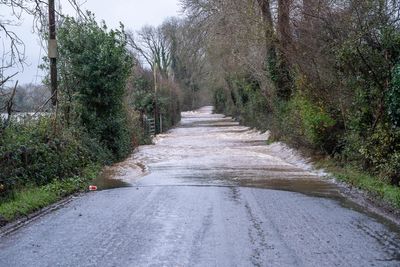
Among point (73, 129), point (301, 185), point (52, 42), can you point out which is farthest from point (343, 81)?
point (52, 42)

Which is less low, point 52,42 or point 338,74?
point 52,42

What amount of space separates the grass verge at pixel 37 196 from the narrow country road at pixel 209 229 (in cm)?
51

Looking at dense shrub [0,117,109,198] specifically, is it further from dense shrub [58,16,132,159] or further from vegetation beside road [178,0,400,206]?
vegetation beside road [178,0,400,206]

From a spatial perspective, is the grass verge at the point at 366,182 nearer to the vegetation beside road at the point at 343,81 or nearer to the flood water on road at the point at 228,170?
the vegetation beside road at the point at 343,81

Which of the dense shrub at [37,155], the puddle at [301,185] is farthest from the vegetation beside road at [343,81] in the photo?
the dense shrub at [37,155]

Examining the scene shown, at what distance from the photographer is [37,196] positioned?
11648 millimetres

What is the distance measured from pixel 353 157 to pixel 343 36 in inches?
137

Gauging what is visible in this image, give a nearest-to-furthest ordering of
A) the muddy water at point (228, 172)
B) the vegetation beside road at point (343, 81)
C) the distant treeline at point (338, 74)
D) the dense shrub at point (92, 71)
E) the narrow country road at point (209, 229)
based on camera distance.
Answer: the narrow country road at point (209, 229), the vegetation beside road at point (343, 81), the distant treeline at point (338, 74), the muddy water at point (228, 172), the dense shrub at point (92, 71)

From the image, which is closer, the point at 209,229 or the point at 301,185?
the point at 209,229

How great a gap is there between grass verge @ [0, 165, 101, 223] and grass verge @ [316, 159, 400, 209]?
7.01 meters

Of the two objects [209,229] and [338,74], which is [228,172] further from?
[209,229]

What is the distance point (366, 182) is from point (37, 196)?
7.58m

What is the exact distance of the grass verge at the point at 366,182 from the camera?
1090 cm

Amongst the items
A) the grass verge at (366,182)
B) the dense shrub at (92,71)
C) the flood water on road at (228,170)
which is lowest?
the flood water on road at (228,170)
